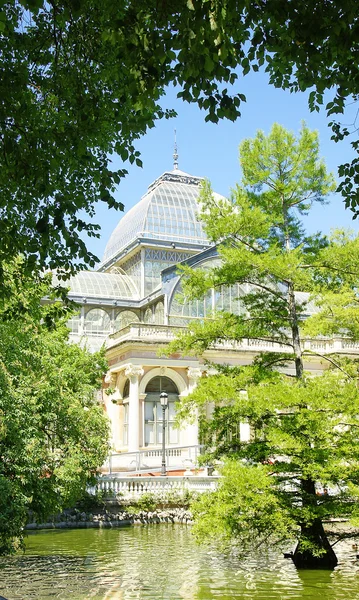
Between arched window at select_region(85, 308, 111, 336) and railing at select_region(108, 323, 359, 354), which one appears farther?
arched window at select_region(85, 308, 111, 336)

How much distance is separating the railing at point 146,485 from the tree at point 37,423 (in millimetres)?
3813

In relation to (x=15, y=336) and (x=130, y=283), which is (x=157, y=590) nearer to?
(x=15, y=336)

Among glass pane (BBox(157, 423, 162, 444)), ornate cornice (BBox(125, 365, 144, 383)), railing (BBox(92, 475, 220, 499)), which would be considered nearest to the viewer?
railing (BBox(92, 475, 220, 499))

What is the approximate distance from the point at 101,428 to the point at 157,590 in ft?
30.0

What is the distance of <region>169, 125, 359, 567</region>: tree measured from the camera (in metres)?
11.7

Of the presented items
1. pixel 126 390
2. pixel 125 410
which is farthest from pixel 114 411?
pixel 126 390

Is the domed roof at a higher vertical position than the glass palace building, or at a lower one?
higher

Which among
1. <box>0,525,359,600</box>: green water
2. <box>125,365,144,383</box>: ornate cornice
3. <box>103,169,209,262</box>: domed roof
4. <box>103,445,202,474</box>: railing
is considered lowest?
<box>0,525,359,600</box>: green water

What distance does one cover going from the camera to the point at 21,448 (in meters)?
13.8

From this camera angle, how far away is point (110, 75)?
7.78 m

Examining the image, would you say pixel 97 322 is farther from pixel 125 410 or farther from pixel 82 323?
pixel 125 410

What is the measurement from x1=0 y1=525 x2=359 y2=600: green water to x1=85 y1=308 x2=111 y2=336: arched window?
20254 mm

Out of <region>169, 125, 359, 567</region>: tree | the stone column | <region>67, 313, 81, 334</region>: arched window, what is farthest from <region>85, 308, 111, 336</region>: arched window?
<region>169, 125, 359, 567</region>: tree

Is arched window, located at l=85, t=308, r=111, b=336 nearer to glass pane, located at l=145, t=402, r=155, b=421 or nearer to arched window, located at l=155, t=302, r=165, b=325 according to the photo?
arched window, located at l=155, t=302, r=165, b=325
